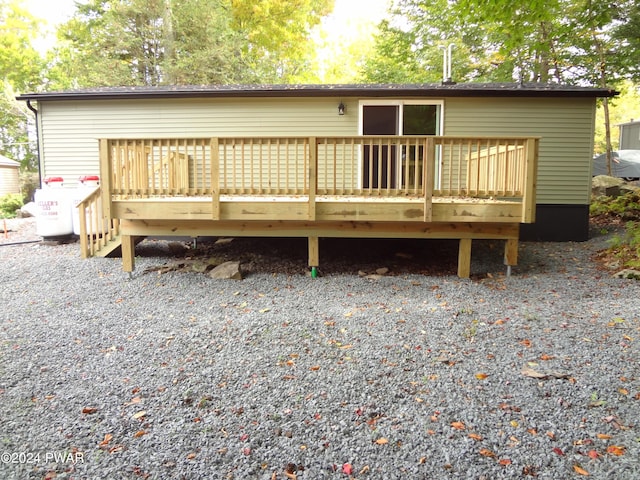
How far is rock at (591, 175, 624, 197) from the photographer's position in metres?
11.3

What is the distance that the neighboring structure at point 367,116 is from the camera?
7.46 metres

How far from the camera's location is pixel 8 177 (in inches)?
792

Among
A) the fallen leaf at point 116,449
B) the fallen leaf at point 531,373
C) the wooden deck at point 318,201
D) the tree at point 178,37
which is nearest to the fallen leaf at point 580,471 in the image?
the fallen leaf at point 531,373

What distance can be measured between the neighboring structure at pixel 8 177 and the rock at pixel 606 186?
23.8 metres

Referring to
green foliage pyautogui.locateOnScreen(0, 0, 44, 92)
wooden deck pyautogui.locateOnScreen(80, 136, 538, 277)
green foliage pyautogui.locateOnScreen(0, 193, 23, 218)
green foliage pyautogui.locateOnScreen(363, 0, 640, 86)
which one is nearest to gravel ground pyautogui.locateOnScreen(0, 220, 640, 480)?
wooden deck pyautogui.locateOnScreen(80, 136, 538, 277)

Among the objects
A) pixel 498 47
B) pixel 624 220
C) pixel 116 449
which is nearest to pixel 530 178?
A: pixel 116 449

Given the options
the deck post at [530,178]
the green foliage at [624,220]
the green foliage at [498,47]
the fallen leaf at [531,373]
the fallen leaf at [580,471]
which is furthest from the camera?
the green foliage at [498,47]

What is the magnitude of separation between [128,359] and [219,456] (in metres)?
1.44

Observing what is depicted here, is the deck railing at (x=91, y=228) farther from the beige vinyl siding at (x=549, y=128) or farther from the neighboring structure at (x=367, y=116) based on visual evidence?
the beige vinyl siding at (x=549, y=128)

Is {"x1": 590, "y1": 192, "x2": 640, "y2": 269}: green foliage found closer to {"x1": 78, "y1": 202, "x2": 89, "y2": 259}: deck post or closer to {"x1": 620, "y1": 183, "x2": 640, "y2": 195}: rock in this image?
{"x1": 620, "y1": 183, "x2": 640, "y2": 195}: rock

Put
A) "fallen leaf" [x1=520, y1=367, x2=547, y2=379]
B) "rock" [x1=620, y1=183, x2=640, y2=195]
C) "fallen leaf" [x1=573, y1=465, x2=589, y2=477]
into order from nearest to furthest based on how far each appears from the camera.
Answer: "fallen leaf" [x1=573, y1=465, x2=589, y2=477] < "fallen leaf" [x1=520, y1=367, x2=547, y2=379] < "rock" [x1=620, y1=183, x2=640, y2=195]

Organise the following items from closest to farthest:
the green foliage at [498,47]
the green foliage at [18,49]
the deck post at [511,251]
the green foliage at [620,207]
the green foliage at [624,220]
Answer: the deck post at [511,251], the green foliage at [624,220], the green foliage at [620,207], the green foliage at [498,47], the green foliage at [18,49]

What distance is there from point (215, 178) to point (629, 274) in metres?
5.09

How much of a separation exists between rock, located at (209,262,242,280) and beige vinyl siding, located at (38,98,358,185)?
10.9 ft
